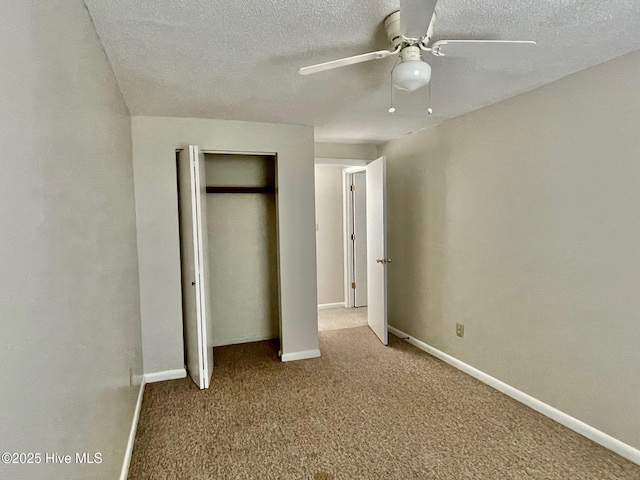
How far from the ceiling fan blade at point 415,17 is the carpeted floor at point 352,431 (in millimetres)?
2163

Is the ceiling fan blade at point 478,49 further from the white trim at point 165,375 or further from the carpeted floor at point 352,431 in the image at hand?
the white trim at point 165,375

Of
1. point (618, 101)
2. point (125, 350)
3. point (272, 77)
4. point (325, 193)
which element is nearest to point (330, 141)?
point (325, 193)

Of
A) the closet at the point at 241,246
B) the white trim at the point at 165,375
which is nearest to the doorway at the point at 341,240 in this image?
the closet at the point at 241,246

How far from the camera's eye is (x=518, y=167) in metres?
2.69

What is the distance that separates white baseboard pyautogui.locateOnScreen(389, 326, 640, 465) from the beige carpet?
52.0 inches

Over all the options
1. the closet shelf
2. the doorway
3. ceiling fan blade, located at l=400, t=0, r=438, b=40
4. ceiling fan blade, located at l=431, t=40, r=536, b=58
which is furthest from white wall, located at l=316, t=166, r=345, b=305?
ceiling fan blade, located at l=400, t=0, r=438, b=40

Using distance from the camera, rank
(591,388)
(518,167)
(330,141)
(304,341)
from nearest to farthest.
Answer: (591,388) → (518,167) → (304,341) → (330,141)

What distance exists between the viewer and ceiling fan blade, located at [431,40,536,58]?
161 centimetres

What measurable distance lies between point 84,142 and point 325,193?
429cm

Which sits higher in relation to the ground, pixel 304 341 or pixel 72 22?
pixel 72 22

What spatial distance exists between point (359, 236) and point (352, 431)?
3.49m

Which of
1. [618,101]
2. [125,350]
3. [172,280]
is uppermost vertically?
[618,101]

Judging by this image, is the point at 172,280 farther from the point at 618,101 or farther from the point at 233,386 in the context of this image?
the point at 618,101

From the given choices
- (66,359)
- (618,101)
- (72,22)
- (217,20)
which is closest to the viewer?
(66,359)
